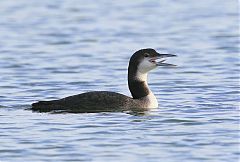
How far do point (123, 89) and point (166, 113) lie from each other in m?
3.08

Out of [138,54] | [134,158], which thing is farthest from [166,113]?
[134,158]

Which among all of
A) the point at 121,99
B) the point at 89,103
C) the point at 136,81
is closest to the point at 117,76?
the point at 136,81

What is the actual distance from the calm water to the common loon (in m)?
0.29

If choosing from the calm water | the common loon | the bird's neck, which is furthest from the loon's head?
the calm water

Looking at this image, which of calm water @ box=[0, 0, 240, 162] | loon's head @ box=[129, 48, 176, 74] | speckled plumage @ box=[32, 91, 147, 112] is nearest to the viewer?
calm water @ box=[0, 0, 240, 162]

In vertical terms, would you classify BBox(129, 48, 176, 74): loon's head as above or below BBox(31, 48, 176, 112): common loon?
above

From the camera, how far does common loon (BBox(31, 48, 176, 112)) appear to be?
15.7 metres

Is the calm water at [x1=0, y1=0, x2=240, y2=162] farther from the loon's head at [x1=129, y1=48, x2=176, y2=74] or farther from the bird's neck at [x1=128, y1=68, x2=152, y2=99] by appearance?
the loon's head at [x1=129, y1=48, x2=176, y2=74]

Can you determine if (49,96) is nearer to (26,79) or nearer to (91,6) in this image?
(26,79)

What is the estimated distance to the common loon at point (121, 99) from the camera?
15.7m

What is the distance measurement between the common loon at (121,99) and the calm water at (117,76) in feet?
0.96

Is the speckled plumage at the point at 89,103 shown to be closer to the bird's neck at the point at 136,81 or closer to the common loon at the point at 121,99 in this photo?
the common loon at the point at 121,99

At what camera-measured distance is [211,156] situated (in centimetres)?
1238

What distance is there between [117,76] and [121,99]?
431cm
